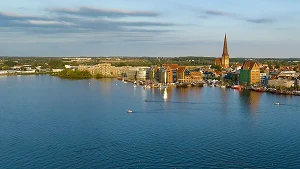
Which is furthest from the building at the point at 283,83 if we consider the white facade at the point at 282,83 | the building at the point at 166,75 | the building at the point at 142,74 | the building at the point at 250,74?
the building at the point at 142,74

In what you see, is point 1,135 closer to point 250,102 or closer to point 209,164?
point 209,164

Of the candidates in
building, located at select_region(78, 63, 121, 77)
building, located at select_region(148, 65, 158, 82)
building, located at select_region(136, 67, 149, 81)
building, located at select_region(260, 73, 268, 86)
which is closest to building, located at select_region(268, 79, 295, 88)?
building, located at select_region(260, 73, 268, 86)

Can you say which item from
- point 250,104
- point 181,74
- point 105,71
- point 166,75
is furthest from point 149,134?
point 105,71

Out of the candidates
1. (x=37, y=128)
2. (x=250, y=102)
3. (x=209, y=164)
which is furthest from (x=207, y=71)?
(x=209, y=164)

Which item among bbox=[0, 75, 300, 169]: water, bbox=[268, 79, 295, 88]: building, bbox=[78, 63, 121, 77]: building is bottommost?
bbox=[0, 75, 300, 169]: water

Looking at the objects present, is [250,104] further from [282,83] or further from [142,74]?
[142,74]

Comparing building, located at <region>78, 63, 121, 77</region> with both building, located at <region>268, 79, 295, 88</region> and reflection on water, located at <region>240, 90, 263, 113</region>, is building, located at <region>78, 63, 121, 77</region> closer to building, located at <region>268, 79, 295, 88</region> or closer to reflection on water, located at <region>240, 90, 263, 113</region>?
building, located at <region>268, 79, 295, 88</region>
